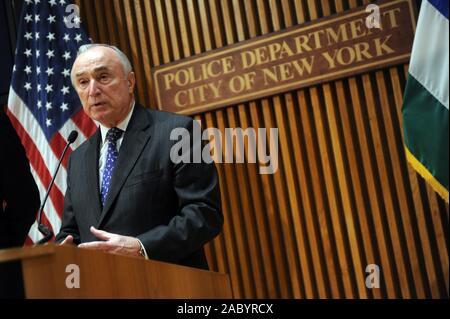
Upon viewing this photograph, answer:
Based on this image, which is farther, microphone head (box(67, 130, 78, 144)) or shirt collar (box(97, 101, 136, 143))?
Result: shirt collar (box(97, 101, 136, 143))

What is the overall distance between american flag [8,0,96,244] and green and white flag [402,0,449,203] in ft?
6.82

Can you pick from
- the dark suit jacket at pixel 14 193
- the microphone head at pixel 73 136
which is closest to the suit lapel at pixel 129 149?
the microphone head at pixel 73 136

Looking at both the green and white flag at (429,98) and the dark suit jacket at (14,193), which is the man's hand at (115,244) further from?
the green and white flag at (429,98)

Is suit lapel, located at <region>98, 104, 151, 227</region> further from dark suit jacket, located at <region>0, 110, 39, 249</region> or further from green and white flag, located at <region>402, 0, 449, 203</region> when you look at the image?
green and white flag, located at <region>402, 0, 449, 203</region>

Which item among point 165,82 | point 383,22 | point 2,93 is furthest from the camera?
point 2,93

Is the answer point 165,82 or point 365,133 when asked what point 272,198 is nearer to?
point 365,133

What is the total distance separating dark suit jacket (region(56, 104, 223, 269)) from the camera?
8.14 ft

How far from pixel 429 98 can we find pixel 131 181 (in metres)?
1.43

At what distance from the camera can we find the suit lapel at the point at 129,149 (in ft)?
8.48

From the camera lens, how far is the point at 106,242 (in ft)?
6.82

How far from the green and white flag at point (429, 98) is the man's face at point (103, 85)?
1324mm

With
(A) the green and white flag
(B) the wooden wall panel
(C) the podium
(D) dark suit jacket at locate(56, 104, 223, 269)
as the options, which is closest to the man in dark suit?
(D) dark suit jacket at locate(56, 104, 223, 269)
